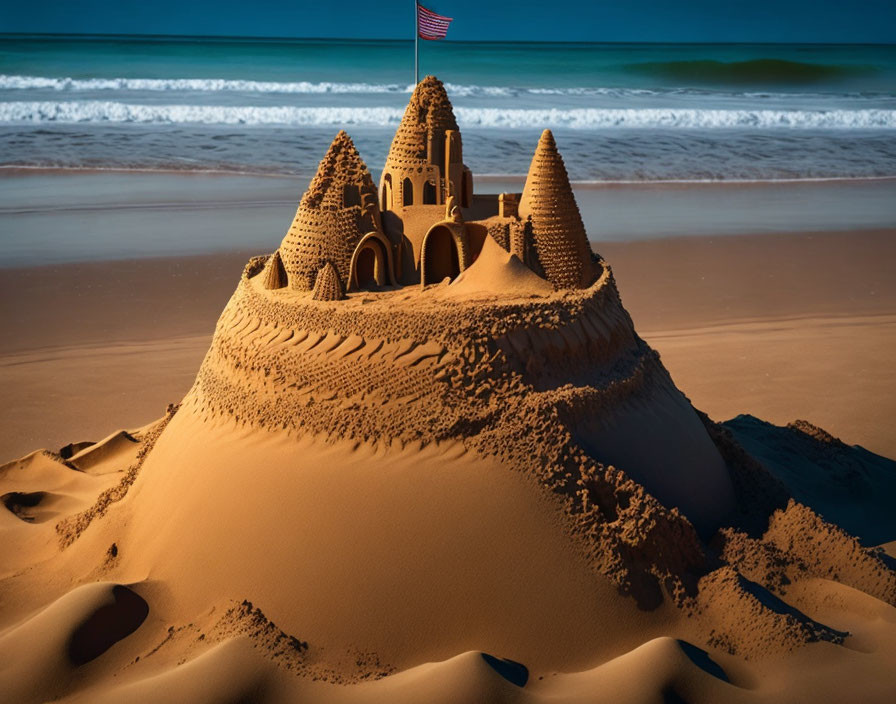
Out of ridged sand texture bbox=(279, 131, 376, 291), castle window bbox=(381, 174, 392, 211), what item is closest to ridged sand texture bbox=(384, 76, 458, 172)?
castle window bbox=(381, 174, 392, 211)

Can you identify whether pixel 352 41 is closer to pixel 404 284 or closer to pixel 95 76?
pixel 95 76

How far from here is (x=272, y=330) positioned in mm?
6547

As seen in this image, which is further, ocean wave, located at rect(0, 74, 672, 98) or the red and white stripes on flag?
ocean wave, located at rect(0, 74, 672, 98)

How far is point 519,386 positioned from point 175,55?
167 feet

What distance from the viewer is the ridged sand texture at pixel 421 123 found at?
6.95 meters

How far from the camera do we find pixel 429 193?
7.02 m

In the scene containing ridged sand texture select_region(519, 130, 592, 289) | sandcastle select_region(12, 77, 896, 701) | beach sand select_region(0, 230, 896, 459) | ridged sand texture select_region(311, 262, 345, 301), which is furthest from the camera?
beach sand select_region(0, 230, 896, 459)

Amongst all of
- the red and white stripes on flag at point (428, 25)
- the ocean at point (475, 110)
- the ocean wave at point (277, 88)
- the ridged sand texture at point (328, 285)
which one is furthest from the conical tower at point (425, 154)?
the ocean wave at point (277, 88)

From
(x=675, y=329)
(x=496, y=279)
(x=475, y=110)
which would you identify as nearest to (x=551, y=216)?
(x=496, y=279)

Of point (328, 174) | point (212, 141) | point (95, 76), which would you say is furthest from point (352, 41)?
point (328, 174)

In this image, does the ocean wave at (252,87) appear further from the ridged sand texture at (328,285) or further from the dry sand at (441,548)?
the dry sand at (441,548)

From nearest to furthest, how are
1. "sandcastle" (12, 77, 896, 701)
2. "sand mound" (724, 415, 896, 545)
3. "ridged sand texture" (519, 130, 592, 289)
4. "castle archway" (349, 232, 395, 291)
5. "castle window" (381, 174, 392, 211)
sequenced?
"sandcastle" (12, 77, 896, 701)
"castle archway" (349, 232, 395, 291)
"ridged sand texture" (519, 130, 592, 289)
"castle window" (381, 174, 392, 211)
"sand mound" (724, 415, 896, 545)

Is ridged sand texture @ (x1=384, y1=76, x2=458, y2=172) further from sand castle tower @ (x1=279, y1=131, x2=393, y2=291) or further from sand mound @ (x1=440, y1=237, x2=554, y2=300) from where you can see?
sand mound @ (x1=440, y1=237, x2=554, y2=300)

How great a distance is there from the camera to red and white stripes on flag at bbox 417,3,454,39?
322 inches
